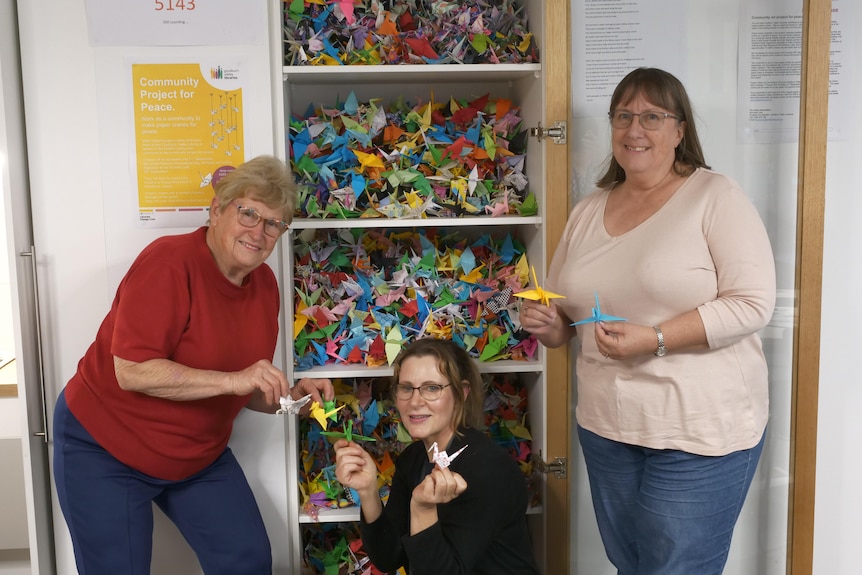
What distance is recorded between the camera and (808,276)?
2383mm

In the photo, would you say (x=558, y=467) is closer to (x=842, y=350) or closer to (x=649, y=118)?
(x=842, y=350)

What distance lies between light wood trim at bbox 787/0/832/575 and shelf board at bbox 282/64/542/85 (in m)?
0.82

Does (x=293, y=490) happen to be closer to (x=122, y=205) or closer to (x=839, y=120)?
(x=122, y=205)

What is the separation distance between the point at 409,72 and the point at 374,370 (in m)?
0.97

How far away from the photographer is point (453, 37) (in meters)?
2.56

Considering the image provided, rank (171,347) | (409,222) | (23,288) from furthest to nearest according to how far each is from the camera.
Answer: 1. (409,222)
2. (23,288)
3. (171,347)

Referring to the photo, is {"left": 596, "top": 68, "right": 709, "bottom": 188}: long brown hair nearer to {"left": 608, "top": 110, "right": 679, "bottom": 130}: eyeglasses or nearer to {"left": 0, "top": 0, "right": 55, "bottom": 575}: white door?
{"left": 608, "top": 110, "right": 679, "bottom": 130}: eyeglasses

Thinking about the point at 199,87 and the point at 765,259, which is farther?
the point at 199,87

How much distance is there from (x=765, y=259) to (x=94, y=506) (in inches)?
73.0

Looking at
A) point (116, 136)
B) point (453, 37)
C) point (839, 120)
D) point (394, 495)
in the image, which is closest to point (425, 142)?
point (453, 37)

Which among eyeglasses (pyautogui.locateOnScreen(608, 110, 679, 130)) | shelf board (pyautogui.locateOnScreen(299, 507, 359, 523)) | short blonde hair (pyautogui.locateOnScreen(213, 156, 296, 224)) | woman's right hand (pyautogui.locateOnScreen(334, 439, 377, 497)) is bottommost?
shelf board (pyautogui.locateOnScreen(299, 507, 359, 523))

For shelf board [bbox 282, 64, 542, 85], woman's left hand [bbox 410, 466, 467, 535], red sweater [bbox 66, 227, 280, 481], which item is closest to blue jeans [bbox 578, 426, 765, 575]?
woman's left hand [bbox 410, 466, 467, 535]

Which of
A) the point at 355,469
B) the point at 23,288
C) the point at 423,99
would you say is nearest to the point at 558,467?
the point at 355,469

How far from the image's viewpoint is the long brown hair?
1903 millimetres
